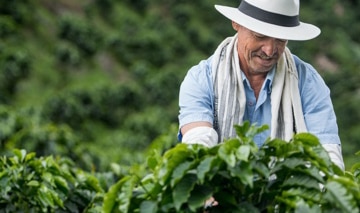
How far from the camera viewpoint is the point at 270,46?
3.12 meters

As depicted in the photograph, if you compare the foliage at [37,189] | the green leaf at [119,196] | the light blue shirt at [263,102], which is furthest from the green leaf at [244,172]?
the foliage at [37,189]

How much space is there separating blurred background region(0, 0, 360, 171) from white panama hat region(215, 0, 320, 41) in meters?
10.5

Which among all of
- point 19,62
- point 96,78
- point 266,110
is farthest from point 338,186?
point 96,78

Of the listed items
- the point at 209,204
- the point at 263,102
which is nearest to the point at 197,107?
the point at 263,102

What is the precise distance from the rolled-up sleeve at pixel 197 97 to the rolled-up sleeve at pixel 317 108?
1.14ft

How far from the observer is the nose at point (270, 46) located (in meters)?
3.11

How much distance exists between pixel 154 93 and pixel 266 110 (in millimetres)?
19985

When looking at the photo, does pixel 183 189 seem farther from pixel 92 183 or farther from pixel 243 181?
pixel 92 183

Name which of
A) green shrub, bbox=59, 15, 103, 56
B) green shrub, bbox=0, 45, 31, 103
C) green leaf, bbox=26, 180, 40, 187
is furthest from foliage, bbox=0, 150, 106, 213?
green shrub, bbox=59, 15, 103, 56

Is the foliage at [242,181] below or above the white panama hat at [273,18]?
below

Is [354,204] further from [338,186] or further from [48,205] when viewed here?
[48,205]

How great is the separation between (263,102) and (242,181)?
779mm

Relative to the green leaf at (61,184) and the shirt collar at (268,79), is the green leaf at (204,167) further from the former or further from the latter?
the green leaf at (61,184)

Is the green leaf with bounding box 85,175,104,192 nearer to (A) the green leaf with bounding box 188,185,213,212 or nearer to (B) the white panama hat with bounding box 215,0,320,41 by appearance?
(B) the white panama hat with bounding box 215,0,320,41
